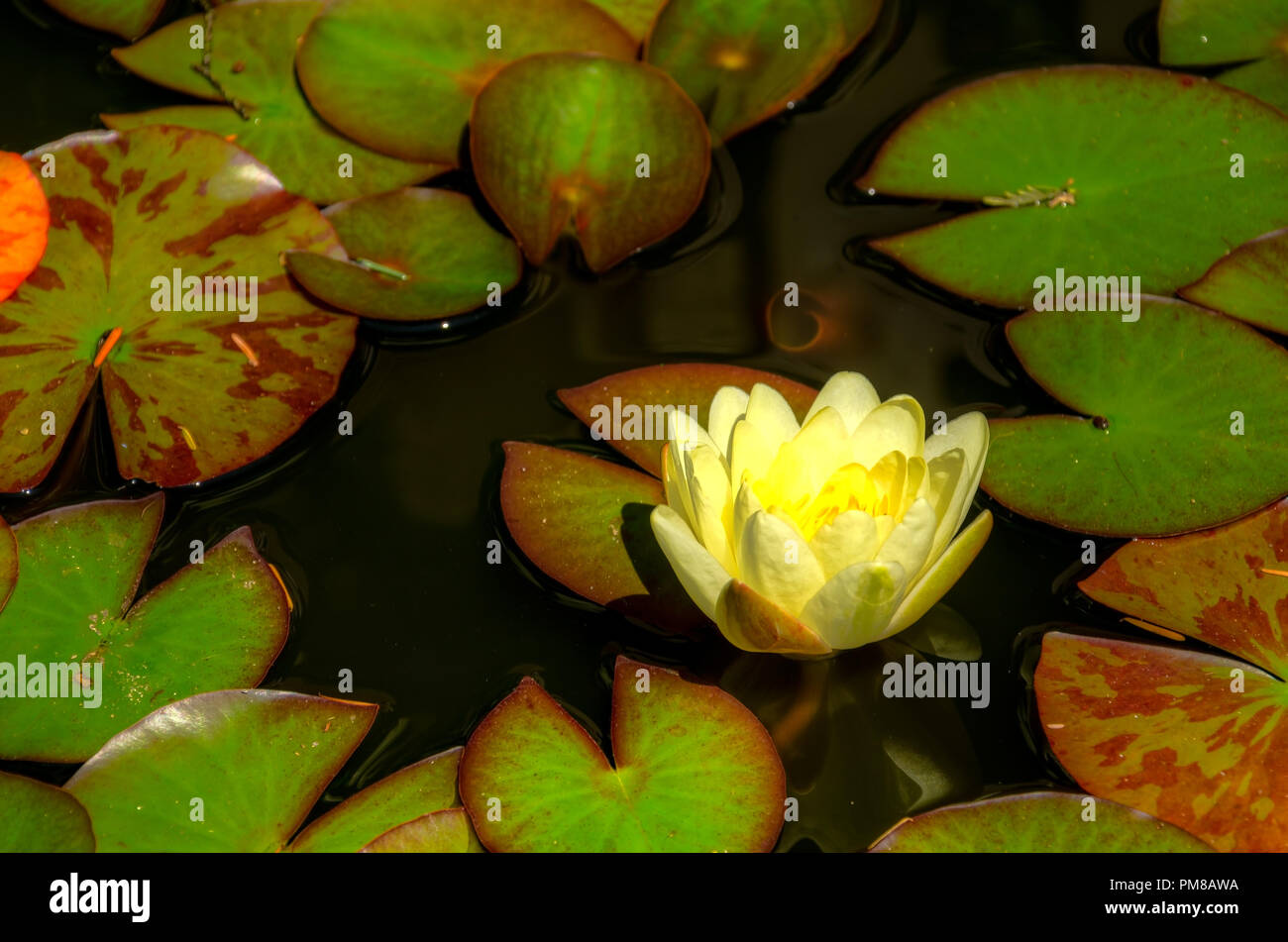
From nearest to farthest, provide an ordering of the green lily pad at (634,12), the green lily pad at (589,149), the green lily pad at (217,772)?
the green lily pad at (217,772)
the green lily pad at (589,149)
the green lily pad at (634,12)

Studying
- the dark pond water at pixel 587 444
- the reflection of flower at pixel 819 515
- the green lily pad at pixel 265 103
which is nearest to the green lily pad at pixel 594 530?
the dark pond water at pixel 587 444

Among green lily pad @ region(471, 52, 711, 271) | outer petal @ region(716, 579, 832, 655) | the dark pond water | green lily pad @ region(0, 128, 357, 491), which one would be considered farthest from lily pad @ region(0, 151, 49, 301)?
outer petal @ region(716, 579, 832, 655)

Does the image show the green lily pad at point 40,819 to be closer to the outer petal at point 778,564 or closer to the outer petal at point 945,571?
the outer petal at point 778,564

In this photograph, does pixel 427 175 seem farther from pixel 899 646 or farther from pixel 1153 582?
pixel 1153 582

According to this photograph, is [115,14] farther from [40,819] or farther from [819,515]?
[819,515]
